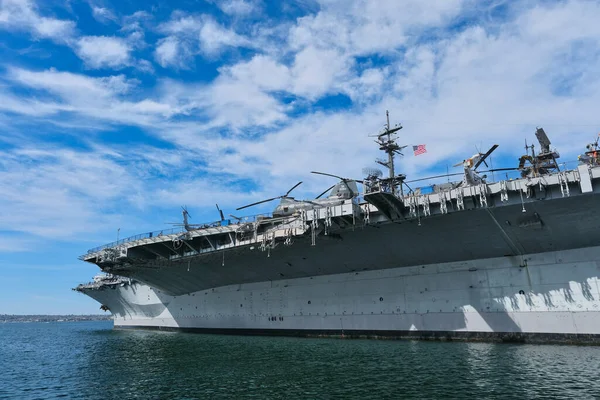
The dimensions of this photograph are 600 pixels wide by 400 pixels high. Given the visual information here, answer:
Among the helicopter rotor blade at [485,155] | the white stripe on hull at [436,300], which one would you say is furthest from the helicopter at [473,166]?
the white stripe on hull at [436,300]

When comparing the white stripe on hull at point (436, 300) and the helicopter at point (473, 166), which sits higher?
the helicopter at point (473, 166)

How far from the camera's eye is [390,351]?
17859mm

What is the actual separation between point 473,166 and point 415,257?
17.8 feet

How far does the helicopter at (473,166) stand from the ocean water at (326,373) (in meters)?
7.13

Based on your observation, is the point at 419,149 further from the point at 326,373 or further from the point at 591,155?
the point at 326,373

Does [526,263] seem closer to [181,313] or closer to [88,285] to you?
[181,313]

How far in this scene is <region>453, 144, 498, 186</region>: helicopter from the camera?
18328mm

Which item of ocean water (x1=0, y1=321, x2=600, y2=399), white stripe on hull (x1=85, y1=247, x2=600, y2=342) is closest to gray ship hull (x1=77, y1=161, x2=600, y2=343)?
white stripe on hull (x1=85, y1=247, x2=600, y2=342)

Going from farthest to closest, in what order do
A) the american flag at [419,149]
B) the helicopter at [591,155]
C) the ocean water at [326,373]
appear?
the american flag at [419,149] → the helicopter at [591,155] → the ocean water at [326,373]

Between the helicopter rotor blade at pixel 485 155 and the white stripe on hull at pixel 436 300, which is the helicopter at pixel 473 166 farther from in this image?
the white stripe on hull at pixel 436 300

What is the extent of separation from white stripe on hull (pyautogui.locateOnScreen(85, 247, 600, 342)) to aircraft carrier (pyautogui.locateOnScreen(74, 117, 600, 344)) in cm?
5

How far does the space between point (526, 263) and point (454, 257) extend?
3152 millimetres

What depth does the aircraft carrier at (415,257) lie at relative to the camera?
57.1 ft

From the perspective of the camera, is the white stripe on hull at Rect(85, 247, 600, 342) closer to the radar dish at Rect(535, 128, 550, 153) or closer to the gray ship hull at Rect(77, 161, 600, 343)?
the gray ship hull at Rect(77, 161, 600, 343)
